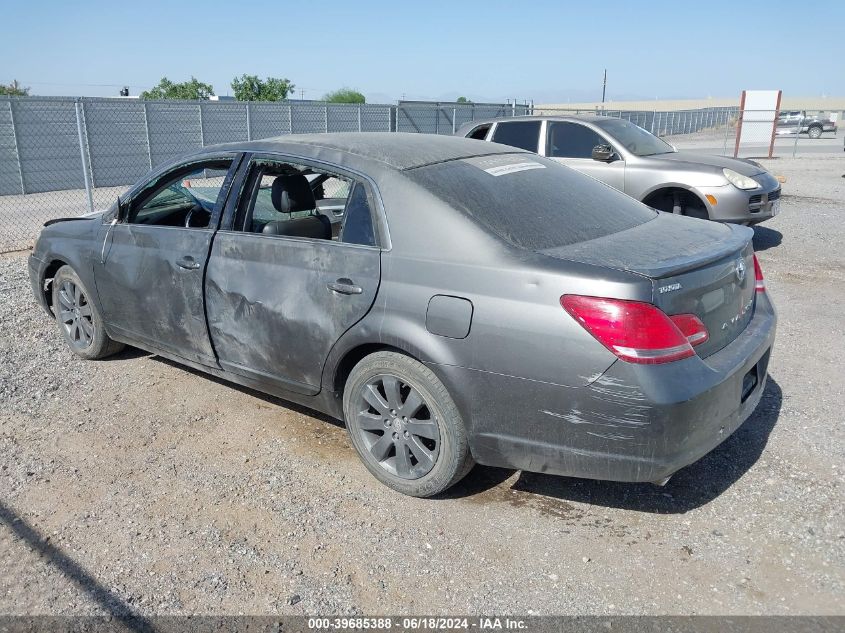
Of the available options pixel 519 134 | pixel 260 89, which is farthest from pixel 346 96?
pixel 519 134

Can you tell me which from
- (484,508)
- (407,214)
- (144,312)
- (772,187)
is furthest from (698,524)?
(772,187)

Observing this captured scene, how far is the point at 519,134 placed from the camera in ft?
31.7

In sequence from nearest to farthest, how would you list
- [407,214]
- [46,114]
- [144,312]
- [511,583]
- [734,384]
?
1. [511,583]
2. [734,384]
3. [407,214]
4. [144,312]
5. [46,114]

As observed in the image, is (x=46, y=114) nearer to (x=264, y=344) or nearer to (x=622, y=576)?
(x=264, y=344)

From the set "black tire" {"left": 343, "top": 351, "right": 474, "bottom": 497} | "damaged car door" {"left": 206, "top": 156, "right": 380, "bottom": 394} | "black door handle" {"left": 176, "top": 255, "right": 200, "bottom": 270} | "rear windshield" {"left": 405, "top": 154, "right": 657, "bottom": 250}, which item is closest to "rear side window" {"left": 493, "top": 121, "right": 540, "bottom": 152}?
"rear windshield" {"left": 405, "top": 154, "right": 657, "bottom": 250}

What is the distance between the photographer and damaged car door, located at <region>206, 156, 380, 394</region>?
354 centimetres

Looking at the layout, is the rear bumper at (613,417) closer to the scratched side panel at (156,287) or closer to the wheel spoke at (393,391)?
the wheel spoke at (393,391)

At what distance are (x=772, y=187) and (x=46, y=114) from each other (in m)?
17.1

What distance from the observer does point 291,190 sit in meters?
4.09

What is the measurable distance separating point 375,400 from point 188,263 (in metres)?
1.54

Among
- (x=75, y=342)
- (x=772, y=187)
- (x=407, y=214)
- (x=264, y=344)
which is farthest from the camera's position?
(x=772, y=187)

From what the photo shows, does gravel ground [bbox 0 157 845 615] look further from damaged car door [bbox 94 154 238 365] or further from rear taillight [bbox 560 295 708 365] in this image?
rear taillight [bbox 560 295 708 365]

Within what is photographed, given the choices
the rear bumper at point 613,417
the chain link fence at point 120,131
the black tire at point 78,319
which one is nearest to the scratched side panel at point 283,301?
the rear bumper at point 613,417

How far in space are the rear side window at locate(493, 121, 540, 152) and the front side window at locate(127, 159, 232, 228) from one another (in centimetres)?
562
